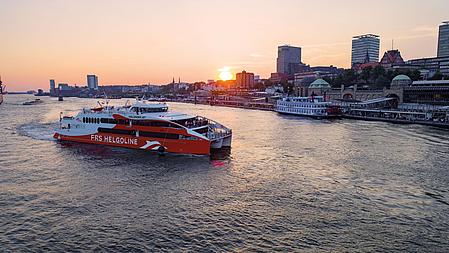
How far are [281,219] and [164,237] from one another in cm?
749

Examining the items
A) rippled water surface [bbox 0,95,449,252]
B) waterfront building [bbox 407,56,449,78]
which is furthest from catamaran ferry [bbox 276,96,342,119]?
waterfront building [bbox 407,56,449,78]

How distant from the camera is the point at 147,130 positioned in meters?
40.3

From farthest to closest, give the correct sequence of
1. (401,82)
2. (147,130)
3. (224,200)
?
(401,82)
(147,130)
(224,200)

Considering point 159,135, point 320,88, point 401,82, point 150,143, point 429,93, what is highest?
point 401,82

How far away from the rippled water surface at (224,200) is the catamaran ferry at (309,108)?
5052 centimetres

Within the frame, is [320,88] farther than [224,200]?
Yes

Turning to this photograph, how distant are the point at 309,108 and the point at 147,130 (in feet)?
218

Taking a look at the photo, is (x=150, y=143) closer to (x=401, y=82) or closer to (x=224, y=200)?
(x=224, y=200)

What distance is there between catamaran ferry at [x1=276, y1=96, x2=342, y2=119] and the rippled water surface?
50.5 m

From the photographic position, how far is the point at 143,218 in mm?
21750

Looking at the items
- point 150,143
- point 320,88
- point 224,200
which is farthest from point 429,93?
point 224,200

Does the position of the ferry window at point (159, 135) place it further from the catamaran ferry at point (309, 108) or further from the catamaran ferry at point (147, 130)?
the catamaran ferry at point (309, 108)

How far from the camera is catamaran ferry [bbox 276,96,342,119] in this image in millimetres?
93500

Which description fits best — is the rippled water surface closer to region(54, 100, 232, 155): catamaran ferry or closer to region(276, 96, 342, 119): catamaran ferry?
region(54, 100, 232, 155): catamaran ferry
